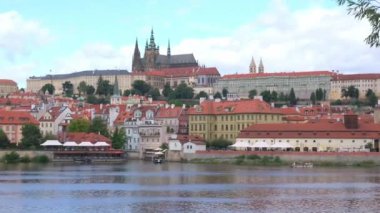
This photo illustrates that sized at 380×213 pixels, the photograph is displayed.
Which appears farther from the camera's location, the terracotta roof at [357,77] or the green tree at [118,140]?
the terracotta roof at [357,77]

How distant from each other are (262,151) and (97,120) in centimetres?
2758

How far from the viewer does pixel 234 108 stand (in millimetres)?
97188

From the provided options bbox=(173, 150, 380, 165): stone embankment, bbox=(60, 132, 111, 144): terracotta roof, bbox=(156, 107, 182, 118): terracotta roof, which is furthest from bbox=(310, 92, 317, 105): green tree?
bbox=(173, 150, 380, 165): stone embankment

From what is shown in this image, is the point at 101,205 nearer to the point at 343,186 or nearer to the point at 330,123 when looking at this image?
the point at 343,186

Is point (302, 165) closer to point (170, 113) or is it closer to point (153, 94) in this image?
point (170, 113)

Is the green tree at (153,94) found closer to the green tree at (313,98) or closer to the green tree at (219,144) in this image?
the green tree at (313,98)

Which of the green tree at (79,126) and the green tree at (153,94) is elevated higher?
the green tree at (153,94)

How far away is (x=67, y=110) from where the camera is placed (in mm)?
106500

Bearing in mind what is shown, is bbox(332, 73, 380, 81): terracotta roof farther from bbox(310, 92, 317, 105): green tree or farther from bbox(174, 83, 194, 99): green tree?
bbox(174, 83, 194, 99): green tree

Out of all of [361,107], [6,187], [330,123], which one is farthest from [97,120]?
[361,107]

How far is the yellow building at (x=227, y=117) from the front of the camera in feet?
313

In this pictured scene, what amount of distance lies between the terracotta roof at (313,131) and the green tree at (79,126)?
20.5 metres

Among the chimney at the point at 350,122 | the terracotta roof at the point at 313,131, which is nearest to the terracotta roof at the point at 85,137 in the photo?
the terracotta roof at the point at 313,131

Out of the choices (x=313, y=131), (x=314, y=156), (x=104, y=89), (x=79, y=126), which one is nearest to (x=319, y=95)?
(x=104, y=89)
